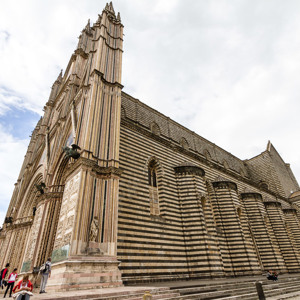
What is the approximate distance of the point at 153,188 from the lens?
15523 mm

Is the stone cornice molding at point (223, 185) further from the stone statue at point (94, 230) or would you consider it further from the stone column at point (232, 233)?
the stone statue at point (94, 230)

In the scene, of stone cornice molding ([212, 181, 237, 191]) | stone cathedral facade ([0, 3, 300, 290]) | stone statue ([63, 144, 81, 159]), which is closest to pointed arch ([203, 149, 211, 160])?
stone cathedral facade ([0, 3, 300, 290])

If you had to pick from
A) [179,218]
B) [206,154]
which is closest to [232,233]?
[179,218]

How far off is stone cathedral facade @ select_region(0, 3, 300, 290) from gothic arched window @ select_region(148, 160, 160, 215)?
8 centimetres

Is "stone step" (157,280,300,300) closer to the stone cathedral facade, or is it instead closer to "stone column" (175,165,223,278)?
the stone cathedral facade

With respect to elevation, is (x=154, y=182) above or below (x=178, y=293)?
above

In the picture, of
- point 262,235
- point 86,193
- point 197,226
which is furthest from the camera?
point 262,235

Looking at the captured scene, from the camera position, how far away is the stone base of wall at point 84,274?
8156 mm

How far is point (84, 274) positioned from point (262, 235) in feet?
57.2

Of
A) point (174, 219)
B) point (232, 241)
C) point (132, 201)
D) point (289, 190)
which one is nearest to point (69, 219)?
point (132, 201)

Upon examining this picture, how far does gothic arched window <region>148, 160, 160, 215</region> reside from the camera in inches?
581

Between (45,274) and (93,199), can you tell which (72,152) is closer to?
(93,199)

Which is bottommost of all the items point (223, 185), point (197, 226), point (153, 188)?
point (197, 226)

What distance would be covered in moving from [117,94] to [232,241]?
46.2 feet
